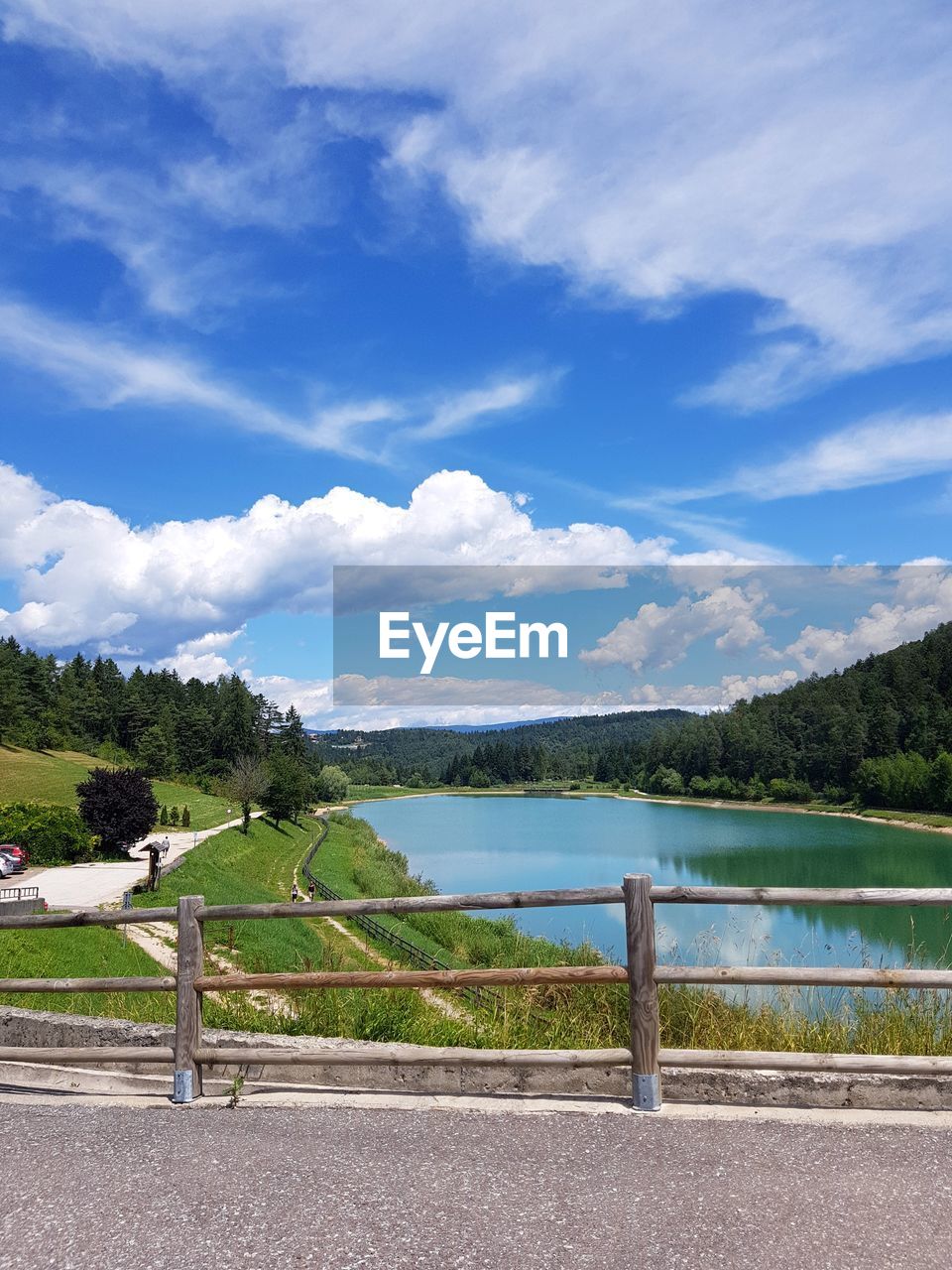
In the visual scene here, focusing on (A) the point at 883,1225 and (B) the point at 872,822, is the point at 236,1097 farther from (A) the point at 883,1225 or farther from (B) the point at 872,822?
(B) the point at 872,822

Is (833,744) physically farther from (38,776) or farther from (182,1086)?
(182,1086)

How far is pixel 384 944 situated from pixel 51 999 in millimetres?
17317

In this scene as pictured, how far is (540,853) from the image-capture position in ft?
192

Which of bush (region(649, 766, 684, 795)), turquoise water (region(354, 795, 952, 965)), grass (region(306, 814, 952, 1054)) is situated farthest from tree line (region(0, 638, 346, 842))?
grass (region(306, 814, 952, 1054))

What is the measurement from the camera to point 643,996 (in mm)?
5348

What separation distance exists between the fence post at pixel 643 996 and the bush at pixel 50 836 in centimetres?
4066

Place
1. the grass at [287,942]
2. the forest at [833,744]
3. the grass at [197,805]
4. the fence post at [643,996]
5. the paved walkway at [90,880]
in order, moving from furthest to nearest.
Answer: the forest at [833,744]
the grass at [197,805]
the paved walkway at [90,880]
the grass at [287,942]
the fence post at [643,996]

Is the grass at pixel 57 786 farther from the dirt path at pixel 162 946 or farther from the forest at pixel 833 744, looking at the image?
the forest at pixel 833 744

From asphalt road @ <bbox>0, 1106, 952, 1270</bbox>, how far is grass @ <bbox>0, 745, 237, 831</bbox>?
55295 millimetres

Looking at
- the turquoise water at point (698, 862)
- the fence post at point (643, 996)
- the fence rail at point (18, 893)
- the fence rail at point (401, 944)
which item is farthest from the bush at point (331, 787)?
the fence post at point (643, 996)

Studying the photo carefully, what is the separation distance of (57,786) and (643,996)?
72.1 m

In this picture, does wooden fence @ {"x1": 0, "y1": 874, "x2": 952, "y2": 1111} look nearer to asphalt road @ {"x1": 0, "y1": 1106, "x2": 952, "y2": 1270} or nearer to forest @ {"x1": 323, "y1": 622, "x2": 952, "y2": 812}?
asphalt road @ {"x1": 0, "y1": 1106, "x2": 952, "y2": 1270}

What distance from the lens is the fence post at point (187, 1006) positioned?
573cm

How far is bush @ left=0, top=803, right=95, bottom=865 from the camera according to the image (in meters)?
41.2
